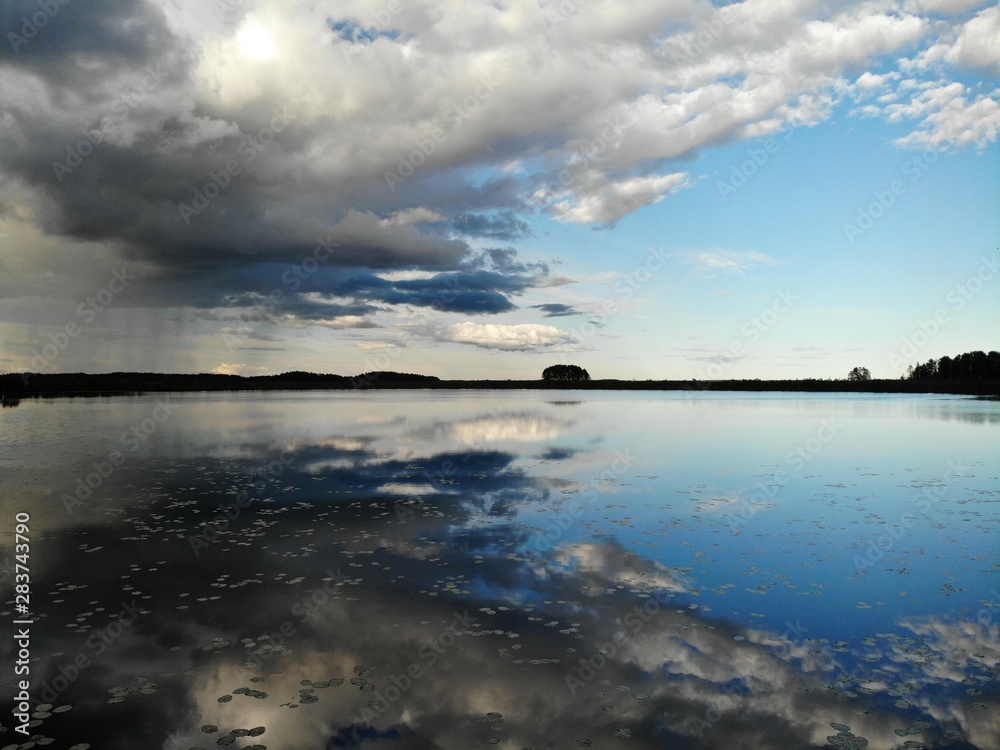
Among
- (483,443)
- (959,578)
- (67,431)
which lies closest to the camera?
(959,578)

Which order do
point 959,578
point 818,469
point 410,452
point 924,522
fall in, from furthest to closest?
point 410,452, point 818,469, point 924,522, point 959,578

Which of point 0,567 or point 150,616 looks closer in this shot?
point 150,616

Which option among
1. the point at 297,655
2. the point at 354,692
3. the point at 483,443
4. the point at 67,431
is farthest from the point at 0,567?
the point at 67,431

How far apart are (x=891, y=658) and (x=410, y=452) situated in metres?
32.2

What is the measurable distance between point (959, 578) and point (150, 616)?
60.7 feet

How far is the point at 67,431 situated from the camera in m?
51.0

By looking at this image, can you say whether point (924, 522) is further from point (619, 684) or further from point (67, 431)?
point (67, 431)

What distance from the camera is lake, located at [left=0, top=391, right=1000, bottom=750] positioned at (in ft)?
28.9

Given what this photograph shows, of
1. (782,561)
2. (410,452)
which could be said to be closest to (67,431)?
(410,452)

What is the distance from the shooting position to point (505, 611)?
12.8m

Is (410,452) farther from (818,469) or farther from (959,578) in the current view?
(959,578)

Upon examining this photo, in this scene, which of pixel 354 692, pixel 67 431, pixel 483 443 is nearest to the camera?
pixel 354 692

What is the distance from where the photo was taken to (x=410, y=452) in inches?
1588

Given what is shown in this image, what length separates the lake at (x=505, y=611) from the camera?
8820 millimetres
